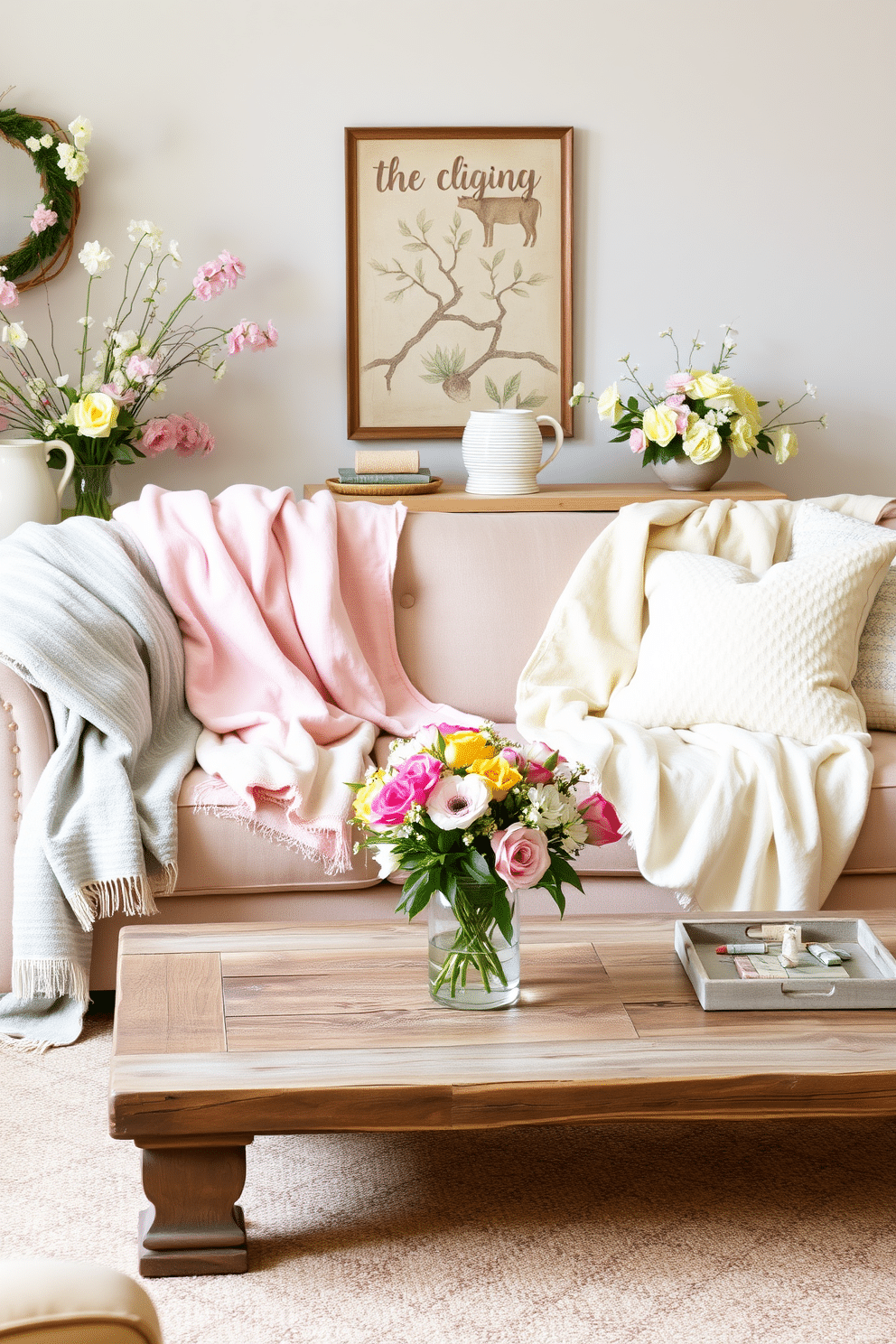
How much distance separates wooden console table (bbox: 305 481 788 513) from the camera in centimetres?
315

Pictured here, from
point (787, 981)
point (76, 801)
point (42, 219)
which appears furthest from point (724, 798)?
point (42, 219)

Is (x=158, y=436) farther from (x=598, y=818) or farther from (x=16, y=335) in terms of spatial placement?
(x=598, y=818)

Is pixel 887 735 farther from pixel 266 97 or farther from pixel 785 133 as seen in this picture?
pixel 266 97

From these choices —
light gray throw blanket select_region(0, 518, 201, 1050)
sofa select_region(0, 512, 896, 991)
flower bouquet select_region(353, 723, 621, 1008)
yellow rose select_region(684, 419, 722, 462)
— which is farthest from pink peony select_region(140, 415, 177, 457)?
flower bouquet select_region(353, 723, 621, 1008)

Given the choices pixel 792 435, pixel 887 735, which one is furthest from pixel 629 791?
pixel 792 435

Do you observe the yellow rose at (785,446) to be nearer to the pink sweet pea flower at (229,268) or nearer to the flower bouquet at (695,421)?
the flower bouquet at (695,421)

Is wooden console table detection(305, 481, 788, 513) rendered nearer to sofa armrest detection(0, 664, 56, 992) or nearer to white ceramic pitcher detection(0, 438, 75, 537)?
white ceramic pitcher detection(0, 438, 75, 537)

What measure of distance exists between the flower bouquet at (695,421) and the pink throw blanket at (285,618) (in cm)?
72

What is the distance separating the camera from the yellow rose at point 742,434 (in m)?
3.17

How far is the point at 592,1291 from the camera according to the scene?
1.56 metres

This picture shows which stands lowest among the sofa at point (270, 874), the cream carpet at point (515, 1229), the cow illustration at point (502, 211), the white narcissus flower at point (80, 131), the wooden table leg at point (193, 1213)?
the cream carpet at point (515, 1229)

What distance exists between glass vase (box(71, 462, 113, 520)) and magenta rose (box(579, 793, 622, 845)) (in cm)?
192

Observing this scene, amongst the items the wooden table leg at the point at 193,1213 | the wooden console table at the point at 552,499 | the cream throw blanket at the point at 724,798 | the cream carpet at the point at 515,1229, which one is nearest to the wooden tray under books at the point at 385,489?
the wooden console table at the point at 552,499

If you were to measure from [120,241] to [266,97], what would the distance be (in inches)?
20.2
